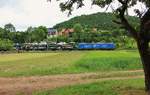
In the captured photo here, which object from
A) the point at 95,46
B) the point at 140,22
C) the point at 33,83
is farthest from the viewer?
the point at 95,46

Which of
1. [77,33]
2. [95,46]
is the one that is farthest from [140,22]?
[77,33]

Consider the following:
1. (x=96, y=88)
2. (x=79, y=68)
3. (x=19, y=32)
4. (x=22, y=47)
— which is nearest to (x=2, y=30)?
(x=19, y=32)

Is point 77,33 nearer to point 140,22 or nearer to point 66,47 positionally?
point 66,47

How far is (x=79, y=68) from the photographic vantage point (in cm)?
3962

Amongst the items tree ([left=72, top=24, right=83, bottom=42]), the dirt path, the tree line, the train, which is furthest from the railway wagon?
the dirt path

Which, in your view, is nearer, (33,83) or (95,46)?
(33,83)

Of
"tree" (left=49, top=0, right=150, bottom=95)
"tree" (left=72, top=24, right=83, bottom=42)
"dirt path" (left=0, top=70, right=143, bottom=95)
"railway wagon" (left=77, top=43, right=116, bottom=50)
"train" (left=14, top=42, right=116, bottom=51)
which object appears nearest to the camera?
"tree" (left=49, top=0, right=150, bottom=95)

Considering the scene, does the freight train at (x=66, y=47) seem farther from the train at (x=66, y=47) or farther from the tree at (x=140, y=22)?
the tree at (x=140, y=22)

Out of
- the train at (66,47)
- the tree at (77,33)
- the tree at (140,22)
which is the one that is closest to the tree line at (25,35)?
the tree at (77,33)

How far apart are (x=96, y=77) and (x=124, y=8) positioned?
42.3ft

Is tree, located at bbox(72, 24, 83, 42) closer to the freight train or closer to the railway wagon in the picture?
the railway wagon

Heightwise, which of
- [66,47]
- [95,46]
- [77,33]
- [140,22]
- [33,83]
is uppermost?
[140,22]

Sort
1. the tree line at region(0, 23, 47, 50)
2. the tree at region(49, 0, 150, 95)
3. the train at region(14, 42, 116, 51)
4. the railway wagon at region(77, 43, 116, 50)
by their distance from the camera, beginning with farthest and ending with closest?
the tree line at region(0, 23, 47, 50) → the railway wagon at region(77, 43, 116, 50) → the train at region(14, 42, 116, 51) → the tree at region(49, 0, 150, 95)

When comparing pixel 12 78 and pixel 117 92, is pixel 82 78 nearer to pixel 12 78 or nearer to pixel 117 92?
pixel 12 78
